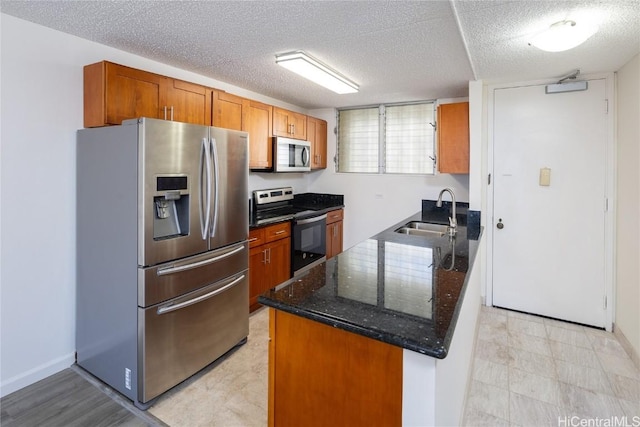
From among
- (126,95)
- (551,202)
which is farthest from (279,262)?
(551,202)

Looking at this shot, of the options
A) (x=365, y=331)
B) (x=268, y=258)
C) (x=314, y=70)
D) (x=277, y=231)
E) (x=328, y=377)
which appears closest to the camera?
(x=365, y=331)

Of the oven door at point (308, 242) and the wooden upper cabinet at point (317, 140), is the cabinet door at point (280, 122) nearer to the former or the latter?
the wooden upper cabinet at point (317, 140)

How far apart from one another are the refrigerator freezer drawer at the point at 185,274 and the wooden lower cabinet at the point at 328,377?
99 centimetres

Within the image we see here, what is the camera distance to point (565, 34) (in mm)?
1908

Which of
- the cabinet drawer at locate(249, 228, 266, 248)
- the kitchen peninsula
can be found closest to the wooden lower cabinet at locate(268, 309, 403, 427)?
the kitchen peninsula

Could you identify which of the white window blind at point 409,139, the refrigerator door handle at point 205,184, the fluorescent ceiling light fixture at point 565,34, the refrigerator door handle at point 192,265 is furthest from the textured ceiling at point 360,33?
the refrigerator door handle at point 192,265

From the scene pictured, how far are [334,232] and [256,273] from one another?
162 centimetres

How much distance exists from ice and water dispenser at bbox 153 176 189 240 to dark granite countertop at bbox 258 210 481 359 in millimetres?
1009

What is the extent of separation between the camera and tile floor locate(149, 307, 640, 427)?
1.98m

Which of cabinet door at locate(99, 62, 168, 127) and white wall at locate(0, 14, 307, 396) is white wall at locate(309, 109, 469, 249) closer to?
cabinet door at locate(99, 62, 168, 127)

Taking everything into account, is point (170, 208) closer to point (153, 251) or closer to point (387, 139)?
point (153, 251)

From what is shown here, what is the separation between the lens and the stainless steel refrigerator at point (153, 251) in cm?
200

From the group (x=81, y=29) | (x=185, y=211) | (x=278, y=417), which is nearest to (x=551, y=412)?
(x=278, y=417)

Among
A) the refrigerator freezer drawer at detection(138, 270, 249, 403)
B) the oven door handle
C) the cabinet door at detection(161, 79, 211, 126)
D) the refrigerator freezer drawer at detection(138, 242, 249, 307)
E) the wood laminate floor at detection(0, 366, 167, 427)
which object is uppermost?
the cabinet door at detection(161, 79, 211, 126)
